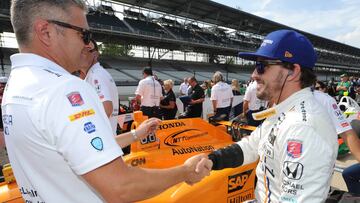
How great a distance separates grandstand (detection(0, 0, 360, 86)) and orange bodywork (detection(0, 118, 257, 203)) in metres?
22.2

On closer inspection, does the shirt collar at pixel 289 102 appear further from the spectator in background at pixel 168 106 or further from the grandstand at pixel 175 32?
the grandstand at pixel 175 32

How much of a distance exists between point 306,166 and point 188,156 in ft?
7.88

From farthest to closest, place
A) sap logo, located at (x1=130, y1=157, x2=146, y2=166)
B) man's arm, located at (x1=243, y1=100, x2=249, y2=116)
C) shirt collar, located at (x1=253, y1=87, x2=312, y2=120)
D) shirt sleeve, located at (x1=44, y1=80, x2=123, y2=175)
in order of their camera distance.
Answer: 1. man's arm, located at (x1=243, y1=100, x2=249, y2=116)
2. sap logo, located at (x1=130, y1=157, x2=146, y2=166)
3. shirt collar, located at (x1=253, y1=87, x2=312, y2=120)
4. shirt sleeve, located at (x1=44, y1=80, x2=123, y2=175)

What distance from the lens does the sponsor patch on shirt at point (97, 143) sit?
1.08m

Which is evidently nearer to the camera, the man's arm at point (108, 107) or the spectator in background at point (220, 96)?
the man's arm at point (108, 107)

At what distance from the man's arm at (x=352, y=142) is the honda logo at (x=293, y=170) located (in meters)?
1.61

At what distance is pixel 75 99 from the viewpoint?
3.58 ft

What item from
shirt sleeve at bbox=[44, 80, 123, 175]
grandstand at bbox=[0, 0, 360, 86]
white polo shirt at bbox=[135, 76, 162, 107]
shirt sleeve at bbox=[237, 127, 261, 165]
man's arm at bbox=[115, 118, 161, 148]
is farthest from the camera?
grandstand at bbox=[0, 0, 360, 86]

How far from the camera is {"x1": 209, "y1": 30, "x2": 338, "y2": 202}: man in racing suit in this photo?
60.2 inches

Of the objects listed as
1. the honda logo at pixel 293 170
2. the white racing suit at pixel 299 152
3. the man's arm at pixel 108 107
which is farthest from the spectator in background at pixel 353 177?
the man's arm at pixel 108 107

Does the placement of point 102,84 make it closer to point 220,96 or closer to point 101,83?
point 101,83

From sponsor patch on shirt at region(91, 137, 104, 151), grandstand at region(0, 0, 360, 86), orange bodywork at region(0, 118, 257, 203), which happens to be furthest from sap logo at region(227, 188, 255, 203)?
grandstand at region(0, 0, 360, 86)

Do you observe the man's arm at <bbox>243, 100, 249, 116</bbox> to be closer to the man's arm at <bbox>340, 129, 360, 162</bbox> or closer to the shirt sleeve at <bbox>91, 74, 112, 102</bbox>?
the man's arm at <bbox>340, 129, 360, 162</bbox>

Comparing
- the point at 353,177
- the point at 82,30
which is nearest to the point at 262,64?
the point at 82,30
